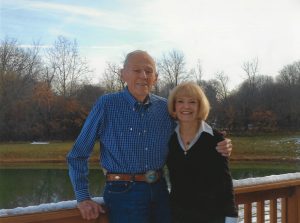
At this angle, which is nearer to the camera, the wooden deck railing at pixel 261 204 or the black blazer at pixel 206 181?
the wooden deck railing at pixel 261 204

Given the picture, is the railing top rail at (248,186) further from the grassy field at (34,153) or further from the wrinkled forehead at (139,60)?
the grassy field at (34,153)

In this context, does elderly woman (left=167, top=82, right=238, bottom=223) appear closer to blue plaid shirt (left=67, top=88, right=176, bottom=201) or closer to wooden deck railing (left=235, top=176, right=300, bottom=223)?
blue plaid shirt (left=67, top=88, right=176, bottom=201)

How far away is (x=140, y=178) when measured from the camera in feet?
7.80

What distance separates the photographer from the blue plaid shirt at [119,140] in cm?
236

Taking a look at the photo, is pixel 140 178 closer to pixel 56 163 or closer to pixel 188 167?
pixel 188 167

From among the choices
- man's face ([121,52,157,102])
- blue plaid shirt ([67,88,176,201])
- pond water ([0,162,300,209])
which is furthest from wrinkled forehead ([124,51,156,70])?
pond water ([0,162,300,209])

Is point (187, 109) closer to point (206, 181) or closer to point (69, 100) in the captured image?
point (206, 181)

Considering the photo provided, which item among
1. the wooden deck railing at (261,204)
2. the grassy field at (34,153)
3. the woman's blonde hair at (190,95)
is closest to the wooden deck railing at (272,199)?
the wooden deck railing at (261,204)

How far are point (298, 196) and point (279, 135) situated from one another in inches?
1524

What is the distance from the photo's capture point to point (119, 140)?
238 cm

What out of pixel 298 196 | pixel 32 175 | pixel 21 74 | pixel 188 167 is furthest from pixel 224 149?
pixel 21 74

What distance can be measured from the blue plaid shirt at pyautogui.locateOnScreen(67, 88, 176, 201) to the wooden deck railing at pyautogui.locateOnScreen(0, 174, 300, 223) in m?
0.13

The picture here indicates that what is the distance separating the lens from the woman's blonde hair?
2.45 metres

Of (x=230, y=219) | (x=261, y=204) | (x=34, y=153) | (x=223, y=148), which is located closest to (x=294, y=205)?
(x=261, y=204)
